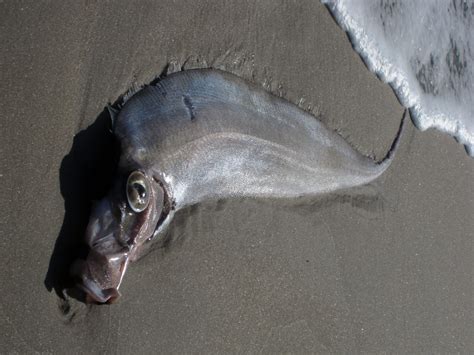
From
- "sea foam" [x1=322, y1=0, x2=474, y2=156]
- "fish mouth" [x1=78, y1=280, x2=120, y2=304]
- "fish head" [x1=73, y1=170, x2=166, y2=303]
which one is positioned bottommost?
"fish mouth" [x1=78, y1=280, x2=120, y2=304]

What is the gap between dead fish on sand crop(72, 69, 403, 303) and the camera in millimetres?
3402

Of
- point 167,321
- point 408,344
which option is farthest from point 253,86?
point 408,344

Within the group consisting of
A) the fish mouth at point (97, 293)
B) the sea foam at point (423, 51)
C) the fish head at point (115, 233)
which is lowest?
the fish mouth at point (97, 293)

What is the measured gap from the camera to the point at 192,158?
378 centimetres

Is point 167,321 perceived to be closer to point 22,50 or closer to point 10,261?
point 10,261

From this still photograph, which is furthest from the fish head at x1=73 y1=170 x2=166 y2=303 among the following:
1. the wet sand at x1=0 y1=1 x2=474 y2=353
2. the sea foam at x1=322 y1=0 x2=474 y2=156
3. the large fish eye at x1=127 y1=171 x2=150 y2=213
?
the sea foam at x1=322 y1=0 x2=474 y2=156

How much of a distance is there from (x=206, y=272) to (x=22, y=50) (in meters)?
1.81

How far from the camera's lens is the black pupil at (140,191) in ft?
11.2

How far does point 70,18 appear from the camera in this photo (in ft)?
11.7

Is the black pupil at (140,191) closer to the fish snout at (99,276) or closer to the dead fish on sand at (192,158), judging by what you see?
the dead fish on sand at (192,158)

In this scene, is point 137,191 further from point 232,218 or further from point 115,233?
point 232,218

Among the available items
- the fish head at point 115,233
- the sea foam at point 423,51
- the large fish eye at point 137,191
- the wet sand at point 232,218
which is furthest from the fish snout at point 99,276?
the sea foam at point 423,51

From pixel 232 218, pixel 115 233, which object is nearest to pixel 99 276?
pixel 115 233

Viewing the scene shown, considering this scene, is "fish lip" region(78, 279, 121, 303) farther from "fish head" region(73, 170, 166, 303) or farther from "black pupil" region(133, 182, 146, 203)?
"black pupil" region(133, 182, 146, 203)
